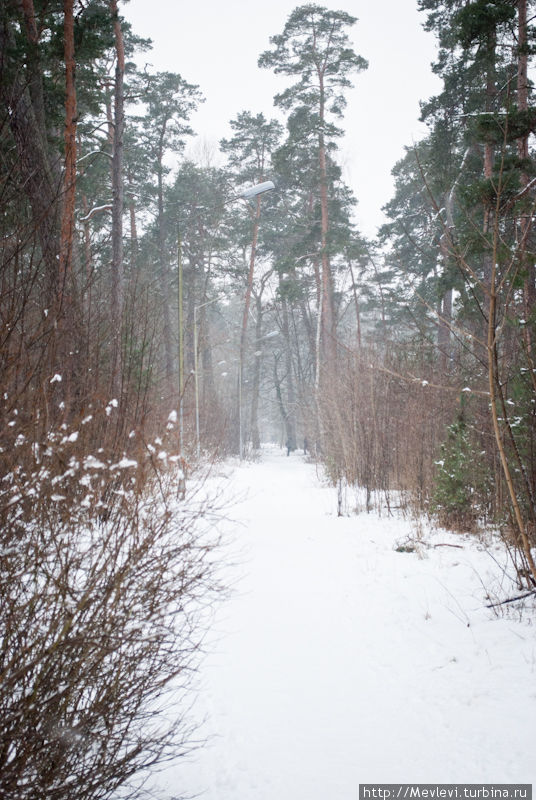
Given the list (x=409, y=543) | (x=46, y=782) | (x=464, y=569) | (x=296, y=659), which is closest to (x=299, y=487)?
(x=409, y=543)

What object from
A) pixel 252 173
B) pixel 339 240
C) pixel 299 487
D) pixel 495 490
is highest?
pixel 252 173

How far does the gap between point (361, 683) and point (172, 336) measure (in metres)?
23.0

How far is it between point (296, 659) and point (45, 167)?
15.5 ft

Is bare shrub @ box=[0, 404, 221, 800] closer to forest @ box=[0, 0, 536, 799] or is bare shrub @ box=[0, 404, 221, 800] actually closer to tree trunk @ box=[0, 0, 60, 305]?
forest @ box=[0, 0, 536, 799]

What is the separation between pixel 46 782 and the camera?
5.64ft

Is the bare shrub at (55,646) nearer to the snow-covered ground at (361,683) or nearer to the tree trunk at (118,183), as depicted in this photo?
the snow-covered ground at (361,683)

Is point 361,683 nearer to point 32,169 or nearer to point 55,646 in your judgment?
point 55,646

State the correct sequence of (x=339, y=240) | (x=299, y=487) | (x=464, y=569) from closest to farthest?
(x=464, y=569), (x=299, y=487), (x=339, y=240)

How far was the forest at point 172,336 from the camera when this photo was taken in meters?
2.04

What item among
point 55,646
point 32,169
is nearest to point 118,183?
point 32,169

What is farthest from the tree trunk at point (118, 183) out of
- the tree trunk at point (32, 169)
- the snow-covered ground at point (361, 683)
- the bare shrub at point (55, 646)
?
the bare shrub at point (55, 646)

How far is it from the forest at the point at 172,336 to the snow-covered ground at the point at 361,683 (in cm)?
43

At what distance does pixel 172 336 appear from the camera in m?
25.5

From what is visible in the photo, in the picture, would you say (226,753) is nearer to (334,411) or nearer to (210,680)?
(210,680)
